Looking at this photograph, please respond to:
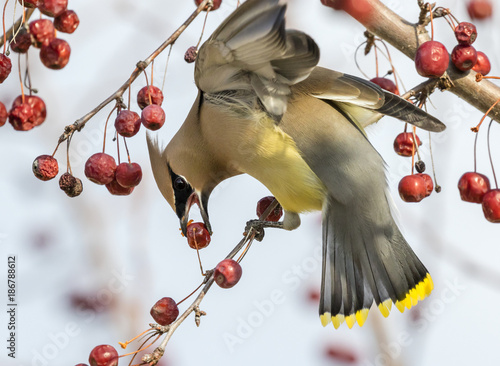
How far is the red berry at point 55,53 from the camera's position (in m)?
3.32

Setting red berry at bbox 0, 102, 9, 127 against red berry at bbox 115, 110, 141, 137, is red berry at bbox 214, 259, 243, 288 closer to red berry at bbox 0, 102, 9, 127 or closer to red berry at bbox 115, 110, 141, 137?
red berry at bbox 115, 110, 141, 137

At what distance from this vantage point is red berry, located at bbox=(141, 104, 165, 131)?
123 inches

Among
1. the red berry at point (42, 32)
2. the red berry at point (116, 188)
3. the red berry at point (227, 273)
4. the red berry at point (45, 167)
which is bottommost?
the red berry at point (227, 273)

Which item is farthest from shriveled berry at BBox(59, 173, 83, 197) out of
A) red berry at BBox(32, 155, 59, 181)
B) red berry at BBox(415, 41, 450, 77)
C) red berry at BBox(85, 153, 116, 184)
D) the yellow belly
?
red berry at BBox(415, 41, 450, 77)

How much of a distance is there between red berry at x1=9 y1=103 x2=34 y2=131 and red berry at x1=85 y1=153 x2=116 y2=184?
33 centimetres

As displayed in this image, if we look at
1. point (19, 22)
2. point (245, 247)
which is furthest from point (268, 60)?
point (19, 22)

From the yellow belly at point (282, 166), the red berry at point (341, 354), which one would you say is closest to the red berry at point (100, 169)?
the yellow belly at point (282, 166)

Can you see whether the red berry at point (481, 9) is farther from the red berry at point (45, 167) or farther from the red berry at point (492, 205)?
the red berry at point (45, 167)

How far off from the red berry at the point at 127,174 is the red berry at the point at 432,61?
1.32m

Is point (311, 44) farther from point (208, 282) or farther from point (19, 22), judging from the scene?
point (19, 22)

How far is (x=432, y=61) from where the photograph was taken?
3.11 m

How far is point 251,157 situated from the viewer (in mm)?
3670

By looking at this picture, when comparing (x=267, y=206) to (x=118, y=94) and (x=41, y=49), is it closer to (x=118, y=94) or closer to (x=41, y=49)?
(x=118, y=94)

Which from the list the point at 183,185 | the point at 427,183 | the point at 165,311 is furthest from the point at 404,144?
the point at 165,311
